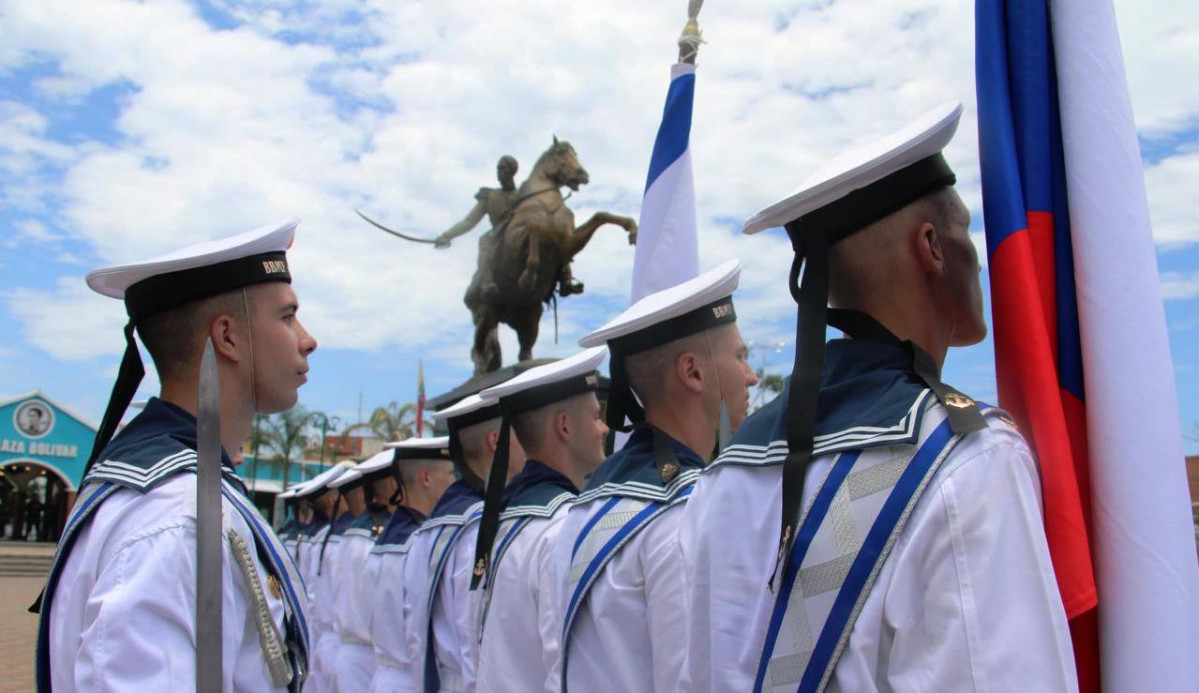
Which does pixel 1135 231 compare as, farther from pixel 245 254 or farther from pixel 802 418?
pixel 245 254

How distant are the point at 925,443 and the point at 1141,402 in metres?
0.42

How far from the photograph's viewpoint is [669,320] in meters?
3.73

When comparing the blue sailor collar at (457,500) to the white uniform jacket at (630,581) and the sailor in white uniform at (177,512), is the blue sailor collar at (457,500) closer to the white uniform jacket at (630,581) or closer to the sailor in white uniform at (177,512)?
the white uniform jacket at (630,581)

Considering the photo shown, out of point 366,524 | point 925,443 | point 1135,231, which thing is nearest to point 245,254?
point 925,443

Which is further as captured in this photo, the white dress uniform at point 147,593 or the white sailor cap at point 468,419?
the white sailor cap at point 468,419

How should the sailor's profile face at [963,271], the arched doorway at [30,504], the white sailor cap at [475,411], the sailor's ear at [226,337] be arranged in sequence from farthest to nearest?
the arched doorway at [30,504], the white sailor cap at [475,411], the sailor's ear at [226,337], the sailor's profile face at [963,271]

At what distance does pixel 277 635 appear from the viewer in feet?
8.29

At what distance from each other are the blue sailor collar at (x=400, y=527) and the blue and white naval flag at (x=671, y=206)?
2.88 metres

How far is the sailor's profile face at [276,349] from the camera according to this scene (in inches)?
113

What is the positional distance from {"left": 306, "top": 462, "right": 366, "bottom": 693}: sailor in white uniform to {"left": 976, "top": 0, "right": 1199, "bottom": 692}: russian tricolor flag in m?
7.10

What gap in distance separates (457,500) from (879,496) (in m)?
4.78

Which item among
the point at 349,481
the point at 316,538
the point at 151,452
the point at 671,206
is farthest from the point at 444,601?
the point at 316,538

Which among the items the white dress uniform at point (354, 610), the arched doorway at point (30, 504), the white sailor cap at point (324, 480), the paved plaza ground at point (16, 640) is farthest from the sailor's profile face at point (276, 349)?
the arched doorway at point (30, 504)

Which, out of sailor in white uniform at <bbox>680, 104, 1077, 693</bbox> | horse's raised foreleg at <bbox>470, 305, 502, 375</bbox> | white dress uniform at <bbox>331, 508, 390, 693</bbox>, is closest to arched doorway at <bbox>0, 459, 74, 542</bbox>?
horse's raised foreleg at <bbox>470, 305, 502, 375</bbox>
